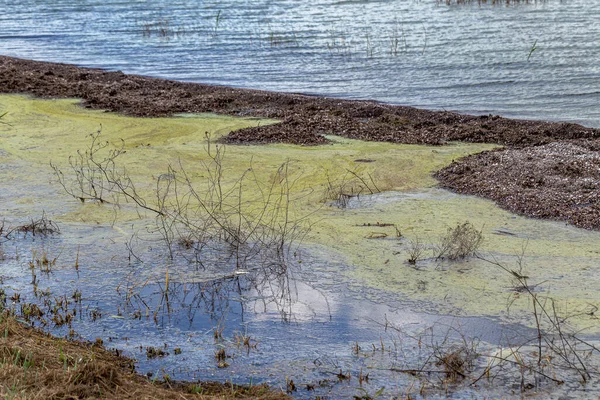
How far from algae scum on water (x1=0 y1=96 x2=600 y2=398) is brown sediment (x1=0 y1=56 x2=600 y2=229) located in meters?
0.37

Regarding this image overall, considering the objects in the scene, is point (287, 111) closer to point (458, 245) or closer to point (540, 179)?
point (540, 179)

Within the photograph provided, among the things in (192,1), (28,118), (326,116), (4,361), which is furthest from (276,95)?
(192,1)

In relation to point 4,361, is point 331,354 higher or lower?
lower

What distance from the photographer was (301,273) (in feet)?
16.6

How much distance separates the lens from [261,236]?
18.4 ft

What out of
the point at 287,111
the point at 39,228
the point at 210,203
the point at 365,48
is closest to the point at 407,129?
the point at 287,111

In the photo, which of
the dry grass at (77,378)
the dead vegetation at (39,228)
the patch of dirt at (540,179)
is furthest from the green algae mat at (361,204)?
the dry grass at (77,378)

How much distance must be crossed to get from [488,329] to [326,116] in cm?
549

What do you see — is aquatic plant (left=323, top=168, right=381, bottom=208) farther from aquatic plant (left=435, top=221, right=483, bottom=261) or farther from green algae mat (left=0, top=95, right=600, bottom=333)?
aquatic plant (left=435, top=221, right=483, bottom=261)

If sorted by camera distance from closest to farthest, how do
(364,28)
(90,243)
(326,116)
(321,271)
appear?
(321,271) < (90,243) < (326,116) < (364,28)

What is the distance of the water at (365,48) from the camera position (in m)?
11.6

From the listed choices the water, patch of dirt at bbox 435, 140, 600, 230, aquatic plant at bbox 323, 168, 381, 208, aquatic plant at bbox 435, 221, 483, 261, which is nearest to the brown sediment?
patch of dirt at bbox 435, 140, 600, 230

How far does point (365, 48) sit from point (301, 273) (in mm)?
11106

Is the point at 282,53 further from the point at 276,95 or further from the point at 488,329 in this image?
the point at 488,329
